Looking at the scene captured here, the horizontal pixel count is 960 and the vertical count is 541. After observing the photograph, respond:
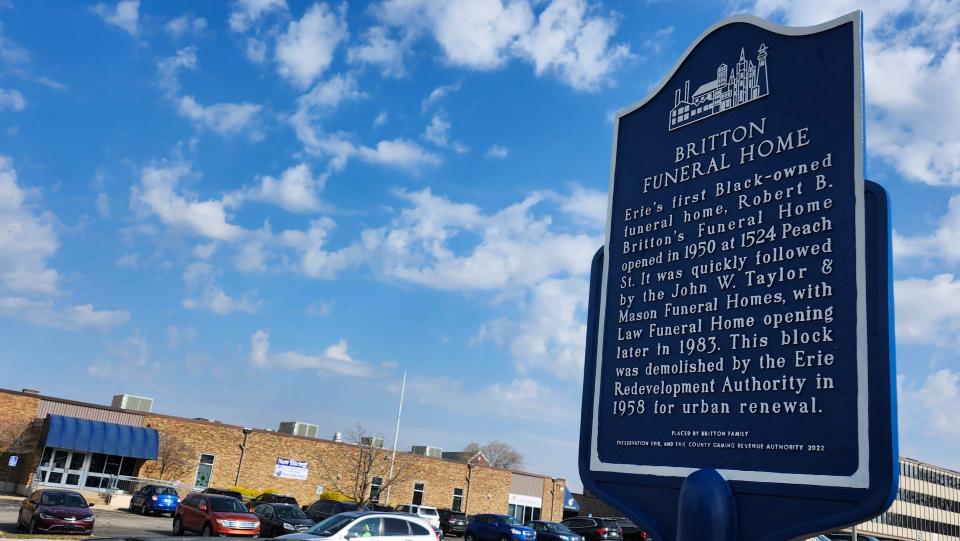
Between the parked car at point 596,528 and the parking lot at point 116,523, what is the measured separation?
61.3 feet

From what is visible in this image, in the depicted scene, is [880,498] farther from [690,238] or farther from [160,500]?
[160,500]

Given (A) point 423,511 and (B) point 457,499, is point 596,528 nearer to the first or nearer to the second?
(A) point 423,511

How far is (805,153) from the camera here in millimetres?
7973

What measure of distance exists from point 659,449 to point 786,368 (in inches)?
67.5

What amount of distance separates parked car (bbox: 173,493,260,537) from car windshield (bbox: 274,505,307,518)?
1867 mm

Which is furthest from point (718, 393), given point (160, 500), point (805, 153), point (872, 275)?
point (160, 500)

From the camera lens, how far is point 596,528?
3644 centimetres

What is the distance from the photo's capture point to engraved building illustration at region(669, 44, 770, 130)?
8.69 m

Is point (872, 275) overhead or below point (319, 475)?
overhead

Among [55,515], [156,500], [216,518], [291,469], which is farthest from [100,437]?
[216,518]

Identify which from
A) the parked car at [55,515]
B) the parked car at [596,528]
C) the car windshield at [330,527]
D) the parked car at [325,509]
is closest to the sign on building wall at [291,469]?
the parked car at [325,509]

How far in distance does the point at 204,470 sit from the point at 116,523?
13.9 metres

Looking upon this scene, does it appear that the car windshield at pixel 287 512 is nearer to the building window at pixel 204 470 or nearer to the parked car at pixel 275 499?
the parked car at pixel 275 499

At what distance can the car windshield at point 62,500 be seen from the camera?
22295 mm
